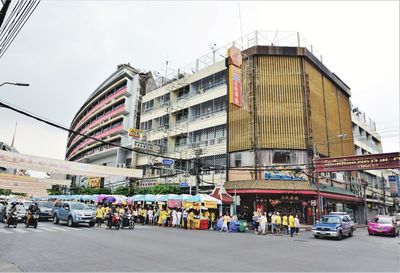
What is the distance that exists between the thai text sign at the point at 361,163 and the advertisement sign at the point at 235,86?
9.55 m

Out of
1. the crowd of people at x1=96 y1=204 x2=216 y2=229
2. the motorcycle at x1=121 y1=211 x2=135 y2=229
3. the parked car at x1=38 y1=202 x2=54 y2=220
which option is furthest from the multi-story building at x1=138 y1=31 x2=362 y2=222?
the parked car at x1=38 y1=202 x2=54 y2=220

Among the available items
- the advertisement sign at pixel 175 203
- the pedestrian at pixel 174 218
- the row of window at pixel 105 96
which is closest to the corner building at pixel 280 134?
the advertisement sign at pixel 175 203

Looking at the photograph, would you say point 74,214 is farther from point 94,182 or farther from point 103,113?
point 103,113

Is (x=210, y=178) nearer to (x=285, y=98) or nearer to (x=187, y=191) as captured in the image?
(x=187, y=191)

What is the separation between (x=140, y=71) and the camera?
52.6 meters

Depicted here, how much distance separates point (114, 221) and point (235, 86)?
54.2 ft

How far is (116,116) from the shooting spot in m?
52.6

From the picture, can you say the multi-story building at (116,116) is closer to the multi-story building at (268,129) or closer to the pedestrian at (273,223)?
the multi-story building at (268,129)

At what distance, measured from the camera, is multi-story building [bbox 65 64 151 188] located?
48688mm

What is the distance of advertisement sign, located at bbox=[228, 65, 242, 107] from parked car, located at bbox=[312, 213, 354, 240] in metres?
13.3

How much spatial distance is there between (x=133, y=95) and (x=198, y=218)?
30003 mm

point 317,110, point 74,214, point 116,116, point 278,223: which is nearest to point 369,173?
point 317,110

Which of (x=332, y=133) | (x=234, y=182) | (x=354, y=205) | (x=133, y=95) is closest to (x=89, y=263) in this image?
(x=234, y=182)

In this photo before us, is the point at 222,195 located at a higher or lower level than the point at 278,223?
higher
